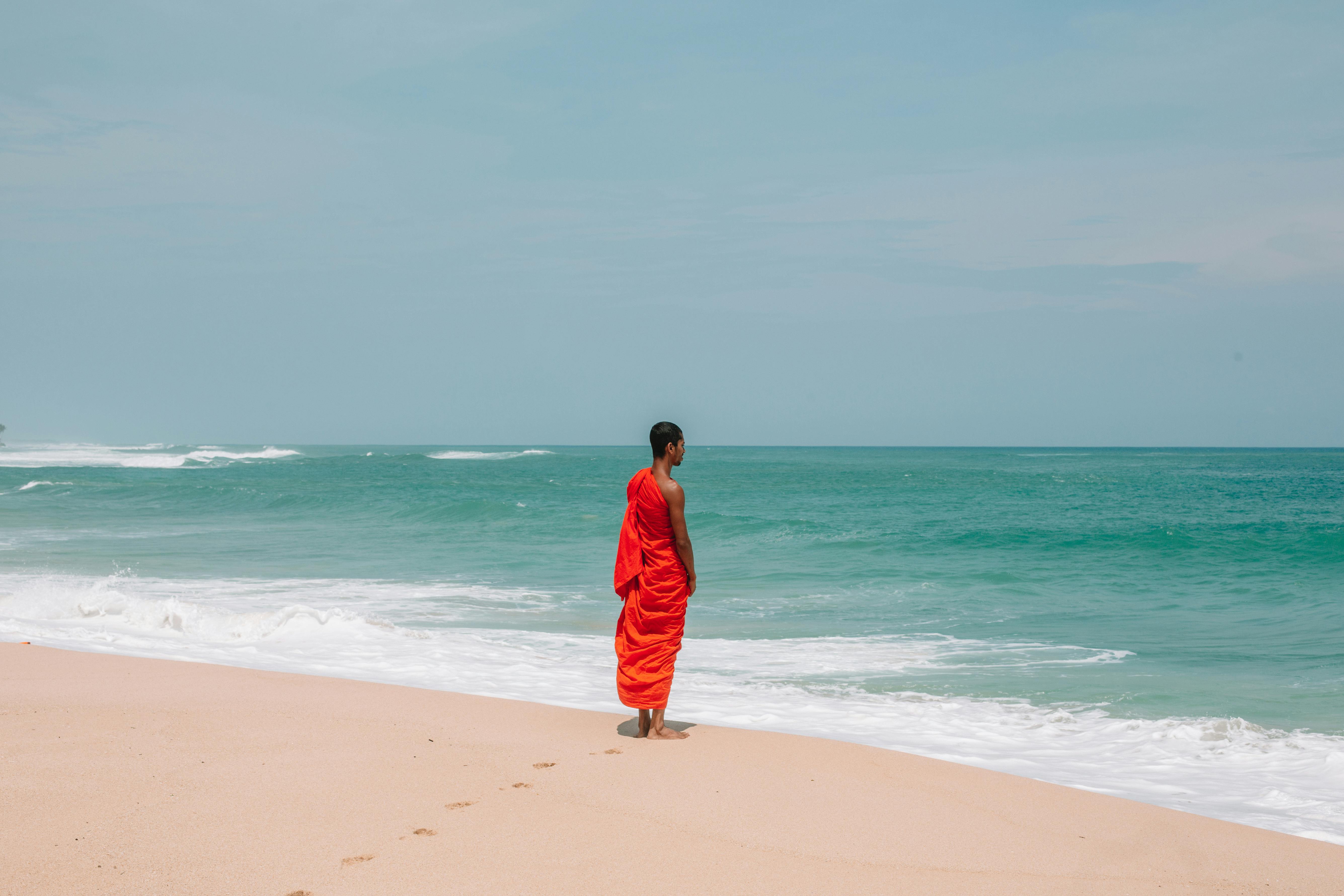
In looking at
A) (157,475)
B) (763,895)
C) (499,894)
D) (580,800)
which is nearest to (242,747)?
(580,800)

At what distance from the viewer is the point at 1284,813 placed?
4242 mm

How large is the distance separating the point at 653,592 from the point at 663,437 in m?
0.81

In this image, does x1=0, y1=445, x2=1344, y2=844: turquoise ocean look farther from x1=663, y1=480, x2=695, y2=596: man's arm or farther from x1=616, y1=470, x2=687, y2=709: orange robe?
x1=663, y1=480, x2=695, y2=596: man's arm

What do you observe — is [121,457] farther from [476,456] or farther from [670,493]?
[670,493]

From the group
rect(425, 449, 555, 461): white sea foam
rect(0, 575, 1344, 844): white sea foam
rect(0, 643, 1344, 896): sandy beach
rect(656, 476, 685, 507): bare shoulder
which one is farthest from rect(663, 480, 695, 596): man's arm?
rect(425, 449, 555, 461): white sea foam

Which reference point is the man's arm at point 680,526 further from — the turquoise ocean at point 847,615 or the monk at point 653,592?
the turquoise ocean at point 847,615

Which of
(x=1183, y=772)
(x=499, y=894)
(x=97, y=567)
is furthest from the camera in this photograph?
(x=97, y=567)

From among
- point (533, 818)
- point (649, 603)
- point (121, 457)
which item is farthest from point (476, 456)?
point (533, 818)

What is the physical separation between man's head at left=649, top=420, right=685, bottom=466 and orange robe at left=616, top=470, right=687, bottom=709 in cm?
17

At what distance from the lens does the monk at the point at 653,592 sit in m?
4.71

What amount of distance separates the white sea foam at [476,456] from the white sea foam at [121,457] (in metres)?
13.9

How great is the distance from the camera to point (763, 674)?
24.0 ft

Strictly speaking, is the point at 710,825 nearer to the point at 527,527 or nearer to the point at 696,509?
the point at 527,527

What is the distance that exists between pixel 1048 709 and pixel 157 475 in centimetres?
4732
